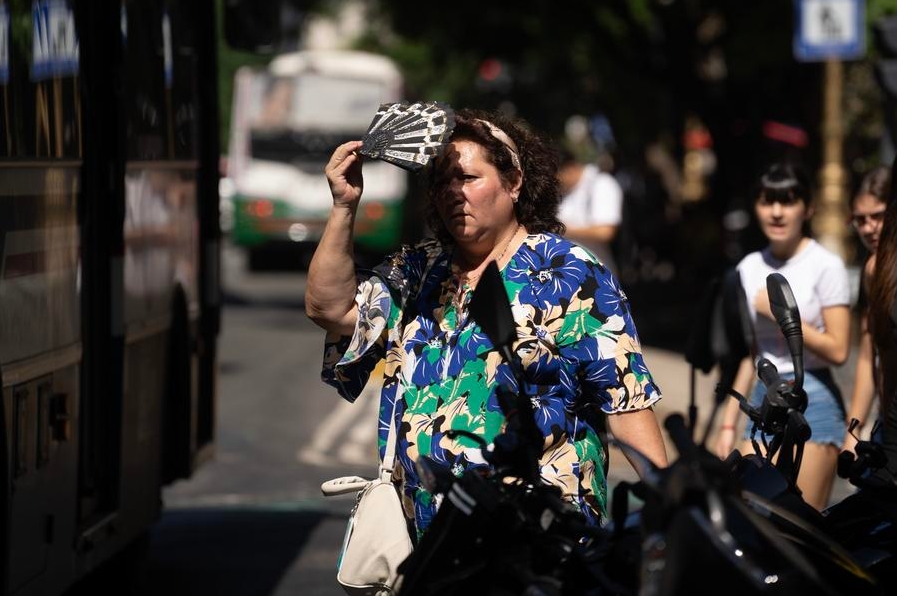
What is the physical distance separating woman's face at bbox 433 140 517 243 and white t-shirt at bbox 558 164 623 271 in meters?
7.98

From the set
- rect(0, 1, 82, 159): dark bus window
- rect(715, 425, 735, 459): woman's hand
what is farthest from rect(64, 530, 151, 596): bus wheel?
rect(715, 425, 735, 459): woman's hand

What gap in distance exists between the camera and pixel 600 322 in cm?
397

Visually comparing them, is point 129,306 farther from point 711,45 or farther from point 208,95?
point 711,45

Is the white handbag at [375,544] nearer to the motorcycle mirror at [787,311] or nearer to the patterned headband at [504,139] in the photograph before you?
the patterned headband at [504,139]

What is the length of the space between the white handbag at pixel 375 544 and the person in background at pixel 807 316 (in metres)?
2.68

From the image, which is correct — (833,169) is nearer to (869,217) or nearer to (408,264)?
(869,217)

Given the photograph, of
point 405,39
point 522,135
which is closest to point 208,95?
point 522,135

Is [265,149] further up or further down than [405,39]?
further down

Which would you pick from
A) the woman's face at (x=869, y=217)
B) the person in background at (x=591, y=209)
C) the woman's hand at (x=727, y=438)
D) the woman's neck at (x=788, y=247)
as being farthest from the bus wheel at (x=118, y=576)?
the person in background at (x=591, y=209)

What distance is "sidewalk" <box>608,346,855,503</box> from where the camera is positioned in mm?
10000

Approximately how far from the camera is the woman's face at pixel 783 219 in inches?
255

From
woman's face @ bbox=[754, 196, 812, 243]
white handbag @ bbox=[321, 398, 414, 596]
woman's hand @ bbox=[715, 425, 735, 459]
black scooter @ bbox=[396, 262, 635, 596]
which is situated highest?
woman's face @ bbox=[754, 196, 812, 243]

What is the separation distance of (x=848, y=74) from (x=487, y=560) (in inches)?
642

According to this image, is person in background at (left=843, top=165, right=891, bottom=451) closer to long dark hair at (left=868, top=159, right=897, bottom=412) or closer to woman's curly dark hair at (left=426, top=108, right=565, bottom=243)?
long dark hair at (left=868, top=159, right=897, bottom=412)
